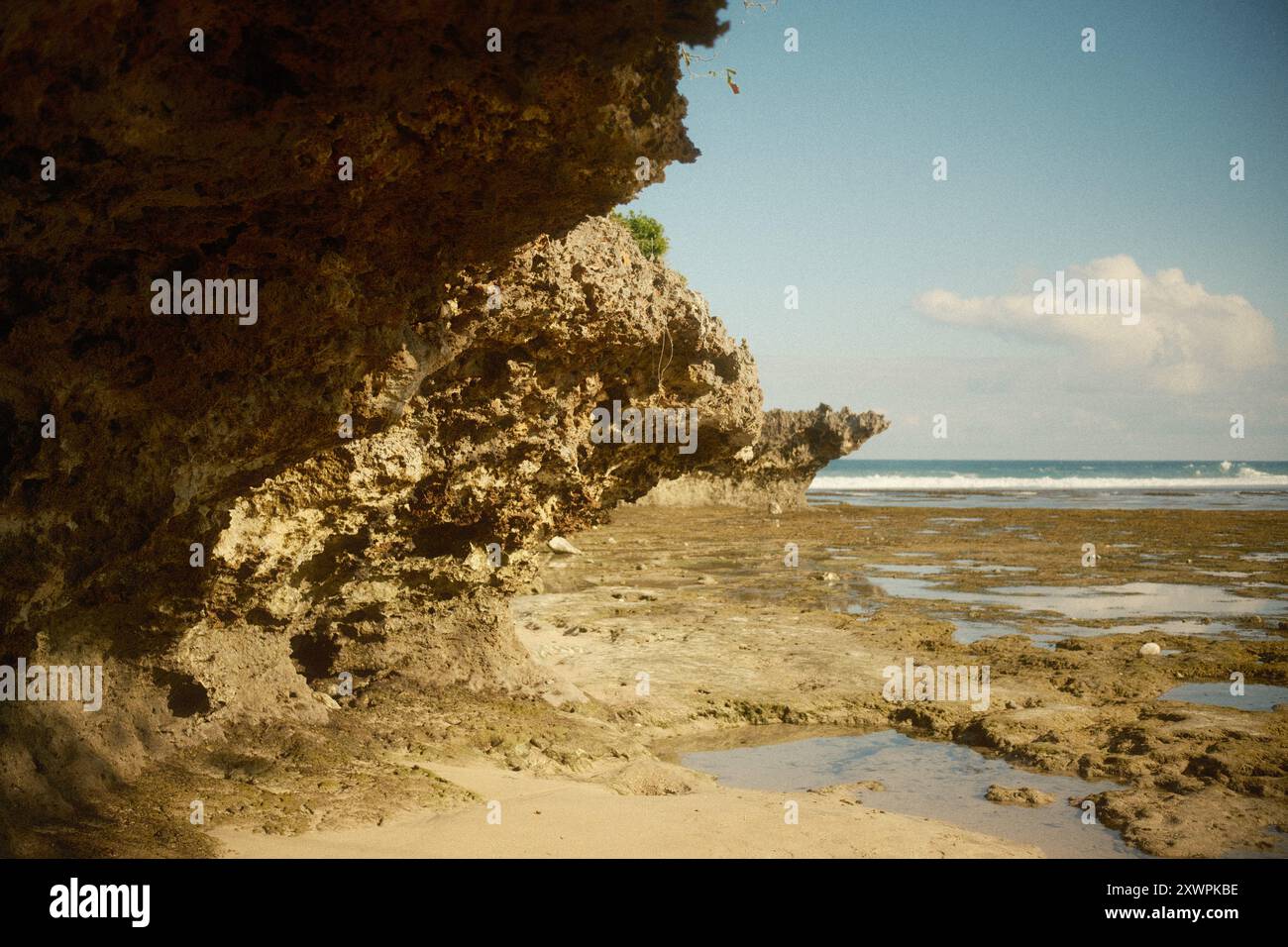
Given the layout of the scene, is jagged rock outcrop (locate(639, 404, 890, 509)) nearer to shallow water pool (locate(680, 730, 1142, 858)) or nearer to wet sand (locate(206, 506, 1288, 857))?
wet sand (locate(206, 506, 1288, 857))

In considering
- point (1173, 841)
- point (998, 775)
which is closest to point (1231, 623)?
point (998, 775)

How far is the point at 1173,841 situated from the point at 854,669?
14.7 feet

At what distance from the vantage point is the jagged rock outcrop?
34.8 metres

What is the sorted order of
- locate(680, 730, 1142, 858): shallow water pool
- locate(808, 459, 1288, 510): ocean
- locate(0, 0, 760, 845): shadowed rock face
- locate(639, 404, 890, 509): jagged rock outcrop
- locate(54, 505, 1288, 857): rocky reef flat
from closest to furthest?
1. locate(0, 0, 760, 845): shadowed rock face
2. locate(54, 505, 1288, 857): rocky reef flat
3. locate(680, 730, 1142, 858): shallow water pool
4. locate(639, 404, 890, 509): jagged rock outcrop
5. locate(808, 459, 1288, 510): ocean

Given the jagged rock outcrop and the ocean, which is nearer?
the jagged rock outcrop

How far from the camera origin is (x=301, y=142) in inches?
145

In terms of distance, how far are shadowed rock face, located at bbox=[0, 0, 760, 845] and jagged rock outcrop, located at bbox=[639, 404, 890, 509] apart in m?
25.7

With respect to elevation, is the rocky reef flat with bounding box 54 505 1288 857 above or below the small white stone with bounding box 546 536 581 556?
below

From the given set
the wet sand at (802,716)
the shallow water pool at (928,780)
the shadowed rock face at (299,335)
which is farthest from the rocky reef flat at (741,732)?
the shadowed rock face at (299,335)

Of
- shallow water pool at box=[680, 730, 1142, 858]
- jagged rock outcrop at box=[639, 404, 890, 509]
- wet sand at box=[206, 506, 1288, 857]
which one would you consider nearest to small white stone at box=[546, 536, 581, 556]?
wet sand at box=[206, 506, 1288, 857]

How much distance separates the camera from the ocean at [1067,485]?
51625 mm

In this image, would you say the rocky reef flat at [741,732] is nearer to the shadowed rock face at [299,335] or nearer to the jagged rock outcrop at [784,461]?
the shadowed rock face at [299,335]

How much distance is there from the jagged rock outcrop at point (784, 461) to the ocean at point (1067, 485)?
13.6 m

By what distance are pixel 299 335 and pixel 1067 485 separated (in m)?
83.2
